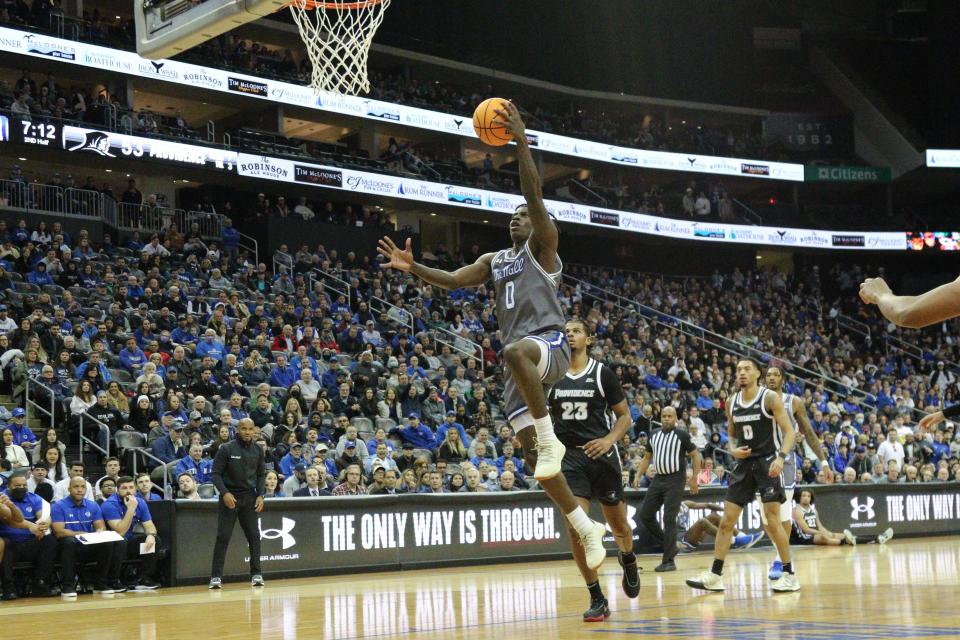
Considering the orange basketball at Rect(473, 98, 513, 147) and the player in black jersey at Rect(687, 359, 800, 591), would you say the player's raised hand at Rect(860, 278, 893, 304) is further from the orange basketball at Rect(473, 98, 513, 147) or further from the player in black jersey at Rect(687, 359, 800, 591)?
the player in black jersey at Rect(687, 359, 800, 591)

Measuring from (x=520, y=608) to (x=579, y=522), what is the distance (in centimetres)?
197

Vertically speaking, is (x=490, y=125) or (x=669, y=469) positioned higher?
(x=490, y=125)

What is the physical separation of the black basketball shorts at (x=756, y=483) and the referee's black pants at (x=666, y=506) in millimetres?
3570

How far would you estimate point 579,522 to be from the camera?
333 inches

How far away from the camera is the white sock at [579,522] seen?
843cm

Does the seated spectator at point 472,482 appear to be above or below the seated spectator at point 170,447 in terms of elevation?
below

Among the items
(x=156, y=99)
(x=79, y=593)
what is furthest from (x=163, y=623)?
(x=156, y=99)

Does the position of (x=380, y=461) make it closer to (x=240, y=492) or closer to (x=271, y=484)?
(x=271, y=484)

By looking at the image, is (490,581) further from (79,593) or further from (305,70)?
(305,70)

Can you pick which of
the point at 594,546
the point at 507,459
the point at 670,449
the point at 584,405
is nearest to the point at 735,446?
the point at 584,405

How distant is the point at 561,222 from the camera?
4078cm

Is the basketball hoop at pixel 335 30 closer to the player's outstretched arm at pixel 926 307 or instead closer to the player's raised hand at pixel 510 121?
the player's raised hand at pixel 510 121

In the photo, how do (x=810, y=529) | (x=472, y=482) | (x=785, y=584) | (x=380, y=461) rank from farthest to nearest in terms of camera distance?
(x=810, y=529)
(x=472, y=482)
(x=380, y=461)
(x=785, y=584)

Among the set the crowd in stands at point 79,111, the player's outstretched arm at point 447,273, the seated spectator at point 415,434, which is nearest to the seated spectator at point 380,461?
the seated spectator at point 415,434
